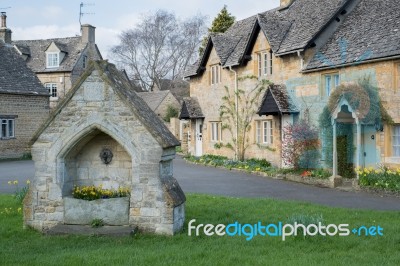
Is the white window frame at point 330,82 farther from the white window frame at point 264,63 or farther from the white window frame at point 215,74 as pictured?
the white window frame at point 215,74

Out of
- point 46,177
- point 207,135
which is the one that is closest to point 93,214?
point 46,177

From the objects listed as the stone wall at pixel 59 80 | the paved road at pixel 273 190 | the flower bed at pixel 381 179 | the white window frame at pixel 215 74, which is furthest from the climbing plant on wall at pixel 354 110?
the stone wall at pixel 59 80

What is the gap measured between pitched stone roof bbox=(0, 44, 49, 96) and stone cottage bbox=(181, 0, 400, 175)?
38.9 feet

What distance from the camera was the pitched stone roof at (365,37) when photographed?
736 inches

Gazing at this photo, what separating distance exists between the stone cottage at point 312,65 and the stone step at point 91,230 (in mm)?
11132

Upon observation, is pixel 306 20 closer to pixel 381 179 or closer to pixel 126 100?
pixel 381 179

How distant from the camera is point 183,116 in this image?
104 ft

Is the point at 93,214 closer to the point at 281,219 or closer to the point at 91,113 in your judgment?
the point at 91,113

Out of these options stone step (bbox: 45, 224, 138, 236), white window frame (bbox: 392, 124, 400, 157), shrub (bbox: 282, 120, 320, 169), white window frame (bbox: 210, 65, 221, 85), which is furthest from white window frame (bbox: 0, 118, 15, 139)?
stone step (bbox: 45, 224, 138, 236)

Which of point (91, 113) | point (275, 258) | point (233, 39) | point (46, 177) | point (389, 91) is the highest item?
point (233, 39)

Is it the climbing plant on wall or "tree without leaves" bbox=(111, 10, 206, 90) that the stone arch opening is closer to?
the climbing plant on wall

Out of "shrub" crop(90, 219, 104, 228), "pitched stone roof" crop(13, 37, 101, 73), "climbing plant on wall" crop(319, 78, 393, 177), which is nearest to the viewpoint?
"shrub" crop(90, 219, 104, 228)

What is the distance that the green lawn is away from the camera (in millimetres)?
7707

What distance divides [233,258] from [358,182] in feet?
34.8
